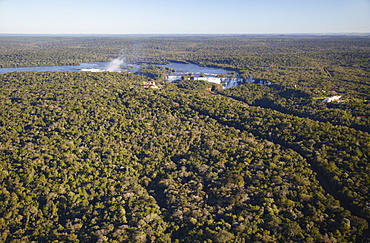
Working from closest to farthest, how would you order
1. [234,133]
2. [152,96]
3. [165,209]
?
[165,209]
[234,133]
[152,96]

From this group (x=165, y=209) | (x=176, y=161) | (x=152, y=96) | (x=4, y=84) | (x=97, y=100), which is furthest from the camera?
(x=4, y=84)

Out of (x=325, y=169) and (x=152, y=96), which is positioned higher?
(x=152, y=96)

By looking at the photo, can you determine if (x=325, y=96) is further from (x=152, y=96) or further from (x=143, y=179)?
(x=143, y=179)

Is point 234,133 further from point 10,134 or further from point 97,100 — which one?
point 10,134

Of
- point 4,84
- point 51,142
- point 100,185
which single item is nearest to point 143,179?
point 100,185

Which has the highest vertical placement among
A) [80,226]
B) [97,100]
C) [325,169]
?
[97,100]

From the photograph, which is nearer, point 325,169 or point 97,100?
point 325,169
